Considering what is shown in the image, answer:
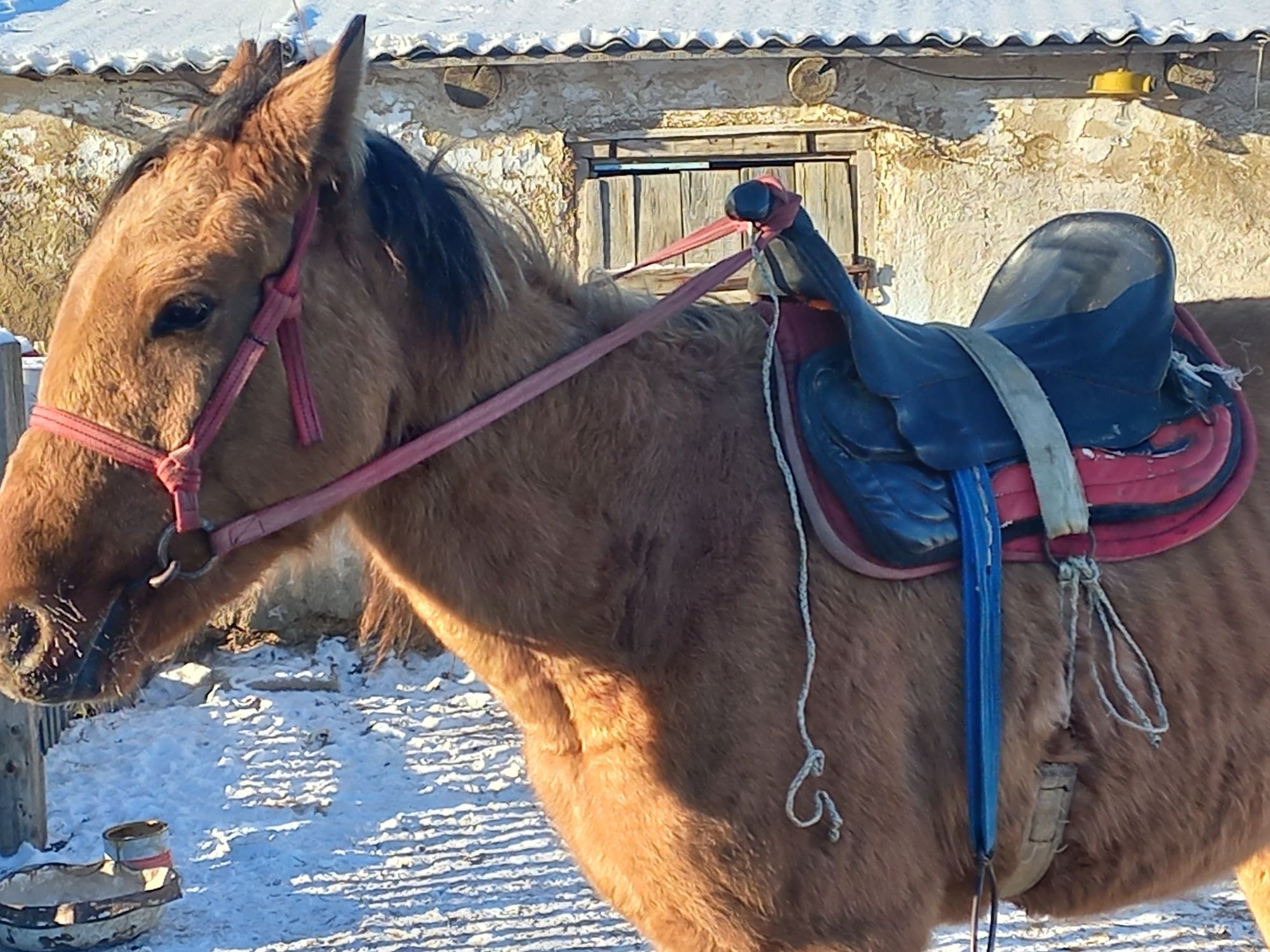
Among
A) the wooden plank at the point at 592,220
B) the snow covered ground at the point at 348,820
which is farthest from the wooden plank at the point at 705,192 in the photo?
the snow covered ground at the point at 348,820

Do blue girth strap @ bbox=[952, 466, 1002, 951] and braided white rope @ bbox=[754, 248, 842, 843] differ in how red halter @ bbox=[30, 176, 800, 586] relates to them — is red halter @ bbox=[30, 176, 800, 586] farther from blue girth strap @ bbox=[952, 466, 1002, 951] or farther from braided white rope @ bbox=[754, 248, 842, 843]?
blue girth strap @ bbox=[952, 466, 1002, 951]

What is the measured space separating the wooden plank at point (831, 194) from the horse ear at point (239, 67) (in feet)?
16.1

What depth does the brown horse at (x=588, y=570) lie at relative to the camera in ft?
5.38

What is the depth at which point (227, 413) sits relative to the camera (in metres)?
1.63

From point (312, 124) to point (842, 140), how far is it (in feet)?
17.1

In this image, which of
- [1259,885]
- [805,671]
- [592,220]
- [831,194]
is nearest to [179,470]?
[805,671]

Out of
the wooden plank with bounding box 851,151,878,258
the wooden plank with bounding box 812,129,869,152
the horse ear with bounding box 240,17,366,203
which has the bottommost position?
the horse ear with bounding box 240,17,366,203

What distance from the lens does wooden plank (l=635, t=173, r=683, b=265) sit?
654cm

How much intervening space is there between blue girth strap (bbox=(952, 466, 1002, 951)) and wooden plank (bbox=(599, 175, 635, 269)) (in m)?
4.76

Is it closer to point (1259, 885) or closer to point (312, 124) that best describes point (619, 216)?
point (1259, 885)

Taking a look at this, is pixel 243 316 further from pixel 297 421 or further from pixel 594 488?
pixel 594 488

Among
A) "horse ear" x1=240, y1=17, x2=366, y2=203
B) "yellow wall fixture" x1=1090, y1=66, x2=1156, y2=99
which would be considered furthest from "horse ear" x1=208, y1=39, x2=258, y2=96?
"yellow wall fixture" x1=1090, y1=66, x2=1156, y2=99

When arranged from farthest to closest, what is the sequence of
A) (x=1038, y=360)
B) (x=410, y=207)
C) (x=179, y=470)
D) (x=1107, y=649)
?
1. (x=1038, y=360)
2. (x=1107, y=649)
3. (x=410, y=207)
4. (x=179, y=470)

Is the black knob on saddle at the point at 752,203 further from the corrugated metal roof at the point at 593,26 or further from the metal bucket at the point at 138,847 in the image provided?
the corrugated metal roof at the point at 593,26
